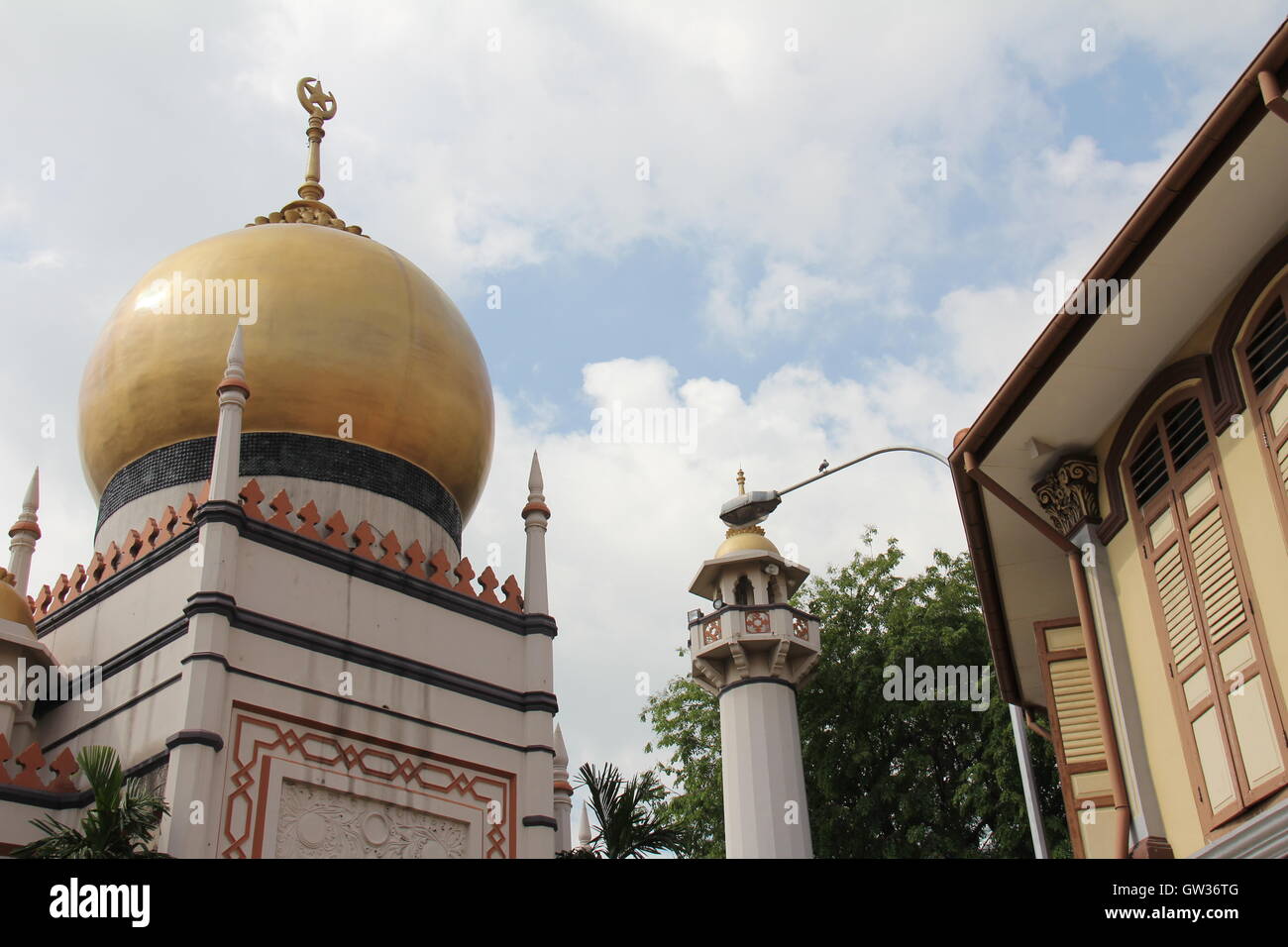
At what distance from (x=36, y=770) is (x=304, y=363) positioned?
197 inches

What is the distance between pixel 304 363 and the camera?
15008 millimetres

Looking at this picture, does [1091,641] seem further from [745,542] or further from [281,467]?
[745,542]

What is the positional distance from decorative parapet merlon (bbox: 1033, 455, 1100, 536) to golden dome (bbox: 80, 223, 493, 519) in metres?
7.59

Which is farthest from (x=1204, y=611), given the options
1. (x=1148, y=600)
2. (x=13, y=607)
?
(x=13, y=607)

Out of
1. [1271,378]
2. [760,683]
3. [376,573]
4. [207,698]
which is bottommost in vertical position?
[207,698]

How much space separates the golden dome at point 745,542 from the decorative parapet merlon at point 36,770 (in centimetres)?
1550

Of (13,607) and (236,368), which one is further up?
(236,368)

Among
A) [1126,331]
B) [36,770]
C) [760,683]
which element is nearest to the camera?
[1126,331]

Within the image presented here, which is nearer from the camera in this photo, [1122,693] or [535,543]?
[1122,693]

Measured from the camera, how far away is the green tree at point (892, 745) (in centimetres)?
2377

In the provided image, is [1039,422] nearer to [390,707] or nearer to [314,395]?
[390,707]

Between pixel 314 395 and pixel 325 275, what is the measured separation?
159 centimetres

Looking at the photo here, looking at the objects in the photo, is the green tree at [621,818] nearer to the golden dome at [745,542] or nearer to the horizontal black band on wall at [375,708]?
the horizontal black band on wall at [375,708]

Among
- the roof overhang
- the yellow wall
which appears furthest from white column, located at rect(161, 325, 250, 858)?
the yellow wall
